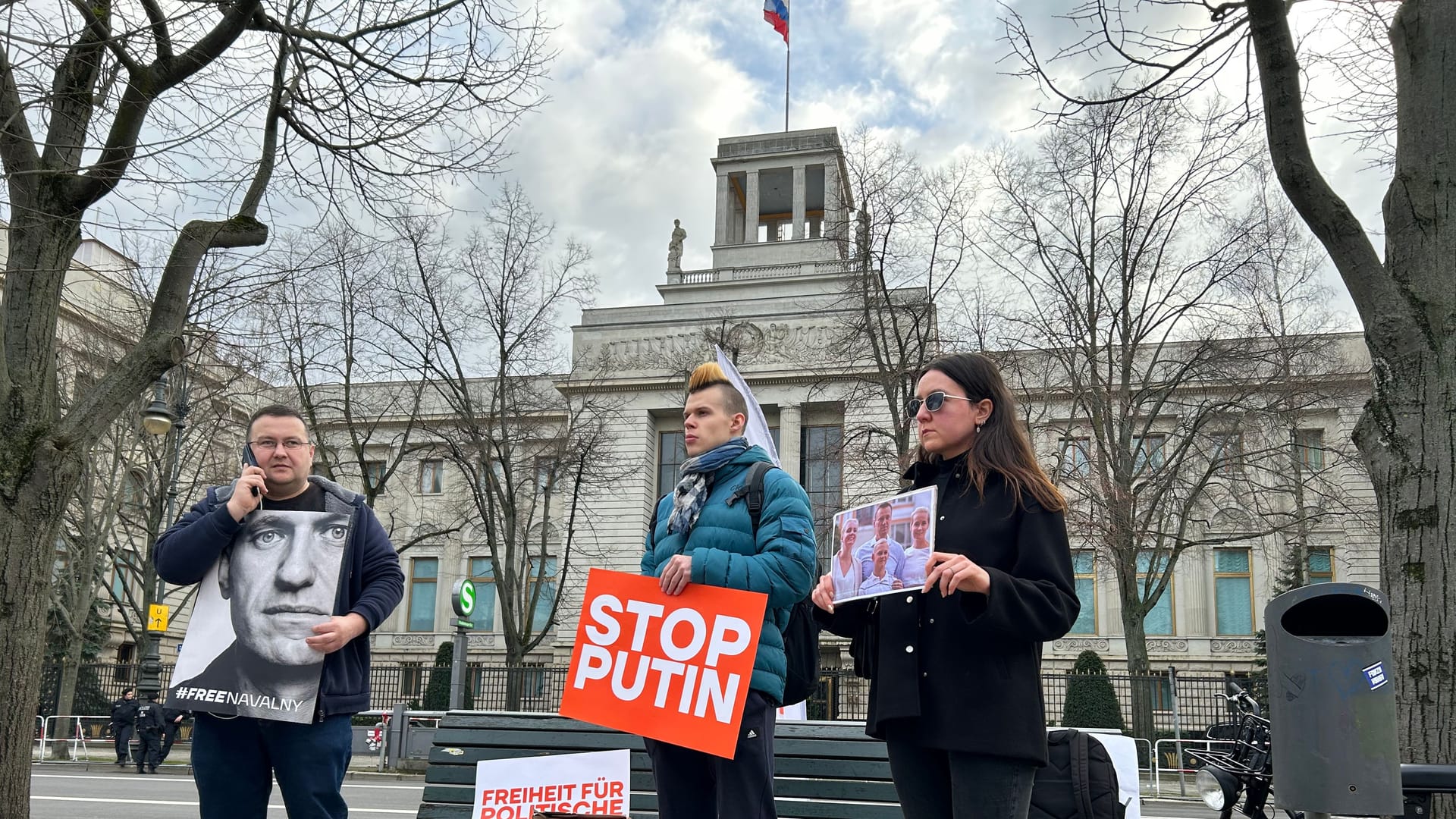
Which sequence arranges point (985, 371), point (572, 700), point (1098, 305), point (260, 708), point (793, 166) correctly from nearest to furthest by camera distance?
point (985, 371), point (260, 708), point (572, 700), point (1098, 305), point (793, 166)

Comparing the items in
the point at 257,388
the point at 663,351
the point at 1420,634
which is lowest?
the point at 1420,634

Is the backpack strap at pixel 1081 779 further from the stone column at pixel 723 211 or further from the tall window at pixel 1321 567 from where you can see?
Answer: the stone column at pixel 723 211

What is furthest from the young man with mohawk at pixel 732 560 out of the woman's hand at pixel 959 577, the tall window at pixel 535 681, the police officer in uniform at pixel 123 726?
the tall window at pixel 535 681

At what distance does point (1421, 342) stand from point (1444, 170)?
0.93 meters

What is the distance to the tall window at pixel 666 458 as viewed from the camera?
46531 millimetres

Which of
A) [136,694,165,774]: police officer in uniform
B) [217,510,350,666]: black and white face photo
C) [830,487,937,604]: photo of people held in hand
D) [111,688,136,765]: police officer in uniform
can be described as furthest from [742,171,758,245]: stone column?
[830,487,937,604]: photo of people held in hand

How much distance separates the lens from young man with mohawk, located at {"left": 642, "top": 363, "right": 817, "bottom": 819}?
4.26 m

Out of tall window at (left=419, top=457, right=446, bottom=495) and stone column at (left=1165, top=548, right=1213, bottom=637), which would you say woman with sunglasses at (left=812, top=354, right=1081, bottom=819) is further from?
tall window at (left=419, top=457, right=446, bottom=495)

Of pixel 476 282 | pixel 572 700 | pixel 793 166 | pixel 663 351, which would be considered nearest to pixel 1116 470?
pixel 476 282

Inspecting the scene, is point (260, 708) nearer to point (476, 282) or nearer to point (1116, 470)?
point (1116, 470)

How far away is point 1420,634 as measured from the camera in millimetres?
5562

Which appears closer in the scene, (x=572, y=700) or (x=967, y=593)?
(x=967, y=593)

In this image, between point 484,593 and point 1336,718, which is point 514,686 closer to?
point 484,593

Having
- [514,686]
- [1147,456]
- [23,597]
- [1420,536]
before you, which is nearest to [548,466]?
[514,686]
